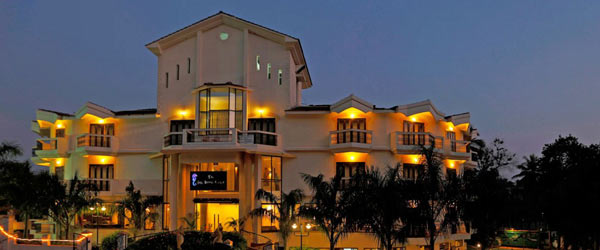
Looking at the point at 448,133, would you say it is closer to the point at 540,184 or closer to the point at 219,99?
the point at 540,184

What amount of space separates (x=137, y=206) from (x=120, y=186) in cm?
375

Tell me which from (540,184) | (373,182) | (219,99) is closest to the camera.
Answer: (373,182)

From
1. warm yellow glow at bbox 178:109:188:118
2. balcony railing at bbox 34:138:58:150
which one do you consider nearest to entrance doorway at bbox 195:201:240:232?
warm yellow glow at bbox 178:109:188:118

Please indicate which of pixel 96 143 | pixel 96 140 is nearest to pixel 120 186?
pixel 96 143

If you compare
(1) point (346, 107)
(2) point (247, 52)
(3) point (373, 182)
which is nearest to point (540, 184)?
(1) point (346, 107)

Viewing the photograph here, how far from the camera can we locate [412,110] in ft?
100

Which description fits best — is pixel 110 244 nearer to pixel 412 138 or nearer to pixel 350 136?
pixel 350 136

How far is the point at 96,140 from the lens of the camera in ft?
105

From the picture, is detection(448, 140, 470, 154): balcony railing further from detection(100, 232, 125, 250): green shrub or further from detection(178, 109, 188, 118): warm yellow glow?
detection(100, 232, 125, 250): green shrub

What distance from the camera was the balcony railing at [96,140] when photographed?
31.7m

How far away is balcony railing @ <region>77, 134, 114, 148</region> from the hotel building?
0.22 ft

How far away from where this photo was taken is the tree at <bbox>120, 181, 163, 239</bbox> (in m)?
28.6

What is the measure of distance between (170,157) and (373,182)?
1284cm

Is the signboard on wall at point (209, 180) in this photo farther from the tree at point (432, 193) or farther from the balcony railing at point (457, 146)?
the balcony railing at point (457, 146)
